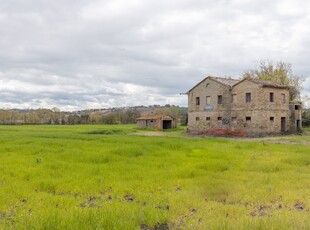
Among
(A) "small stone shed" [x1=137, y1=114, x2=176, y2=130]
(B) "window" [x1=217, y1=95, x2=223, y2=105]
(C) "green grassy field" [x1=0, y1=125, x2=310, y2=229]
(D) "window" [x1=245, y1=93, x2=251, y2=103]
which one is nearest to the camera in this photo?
(C) "green grassy field" [x1=0, y1=125, x2=310, y2=229]

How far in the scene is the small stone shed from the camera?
61.8m

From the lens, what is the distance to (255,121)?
42.3 meters

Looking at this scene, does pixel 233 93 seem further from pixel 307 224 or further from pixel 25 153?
pixel 307 224

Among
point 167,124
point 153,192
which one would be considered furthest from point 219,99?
point 153,192

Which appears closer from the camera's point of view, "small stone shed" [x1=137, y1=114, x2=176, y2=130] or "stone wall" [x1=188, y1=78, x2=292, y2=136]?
"stone wall" [x1=188, y1=78, x2=292, y2=136]

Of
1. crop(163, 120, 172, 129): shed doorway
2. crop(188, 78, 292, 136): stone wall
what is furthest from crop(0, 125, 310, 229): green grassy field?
crop(163, 120, 172, 129): shed doorway

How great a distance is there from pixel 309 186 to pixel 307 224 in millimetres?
5834

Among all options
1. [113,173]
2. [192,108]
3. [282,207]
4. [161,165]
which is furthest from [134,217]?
[192,108]

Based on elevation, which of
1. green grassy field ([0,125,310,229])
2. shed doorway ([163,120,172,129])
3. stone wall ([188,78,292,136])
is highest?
stone wall ([188,78,292,136])

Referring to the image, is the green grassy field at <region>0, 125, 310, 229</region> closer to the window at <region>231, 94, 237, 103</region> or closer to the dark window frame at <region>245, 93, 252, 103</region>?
the dark window frame at <region>245, 93, 252, 103</region>

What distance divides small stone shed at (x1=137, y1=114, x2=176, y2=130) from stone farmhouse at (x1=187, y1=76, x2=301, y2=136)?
11.5 metres

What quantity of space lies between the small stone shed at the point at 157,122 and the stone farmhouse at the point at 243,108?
37.7 ft

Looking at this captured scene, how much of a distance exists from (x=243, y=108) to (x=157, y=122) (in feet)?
70.6

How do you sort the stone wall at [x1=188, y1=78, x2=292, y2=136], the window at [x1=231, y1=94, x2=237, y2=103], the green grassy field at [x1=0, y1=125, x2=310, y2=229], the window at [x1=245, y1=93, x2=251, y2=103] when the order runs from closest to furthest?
the green grassy field at [x1=0, y1=125, x2=310, y2=229], the stone wall at [x1=188, y1=78, x2=292, y2=136], the window at [x1=245, y1=93, x2=251, y2=103], the window at [x1=231, y1=94, x2=237, y2=103]
